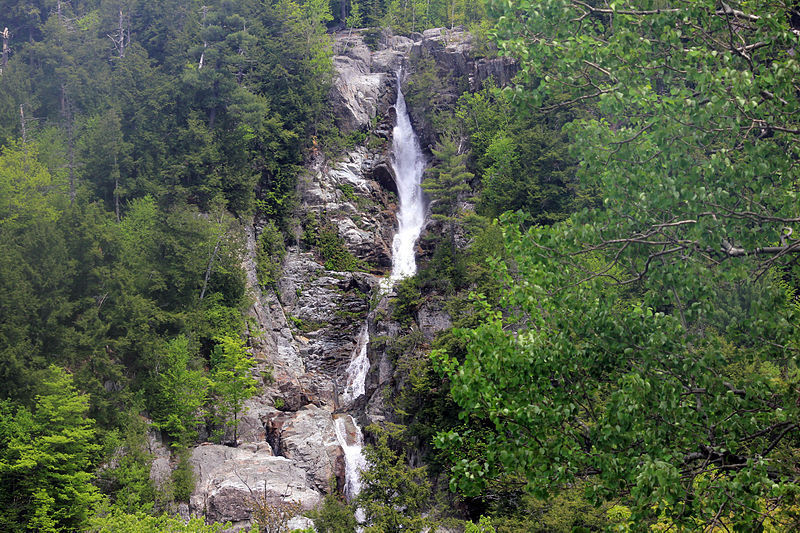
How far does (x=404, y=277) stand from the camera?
36.8 meters

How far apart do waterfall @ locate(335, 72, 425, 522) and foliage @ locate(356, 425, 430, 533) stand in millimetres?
5016

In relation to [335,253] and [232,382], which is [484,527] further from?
[335,253]

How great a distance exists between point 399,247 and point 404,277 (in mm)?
7335

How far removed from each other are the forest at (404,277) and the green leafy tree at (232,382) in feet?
0.57

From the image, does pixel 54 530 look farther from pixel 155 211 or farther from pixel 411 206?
pixel 411 206

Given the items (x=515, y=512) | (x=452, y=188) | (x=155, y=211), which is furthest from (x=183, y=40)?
(x=515, y=512)

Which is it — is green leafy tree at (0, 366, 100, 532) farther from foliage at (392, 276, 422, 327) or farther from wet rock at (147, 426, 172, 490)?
foliage at (392, 276, 422, 327)

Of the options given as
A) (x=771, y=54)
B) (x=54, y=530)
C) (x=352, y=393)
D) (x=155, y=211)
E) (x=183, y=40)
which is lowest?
(x=352, y=393)

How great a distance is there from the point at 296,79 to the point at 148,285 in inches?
883

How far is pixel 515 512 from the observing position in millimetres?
20812

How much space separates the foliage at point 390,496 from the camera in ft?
63.5

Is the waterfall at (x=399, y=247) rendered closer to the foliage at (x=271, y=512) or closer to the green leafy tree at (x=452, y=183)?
the foliage at (x=271, y=512)

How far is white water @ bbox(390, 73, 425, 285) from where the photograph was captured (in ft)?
141

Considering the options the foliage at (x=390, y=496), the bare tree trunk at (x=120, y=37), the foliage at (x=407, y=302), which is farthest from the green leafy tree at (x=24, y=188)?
the foliage at (x=390, y=496)
